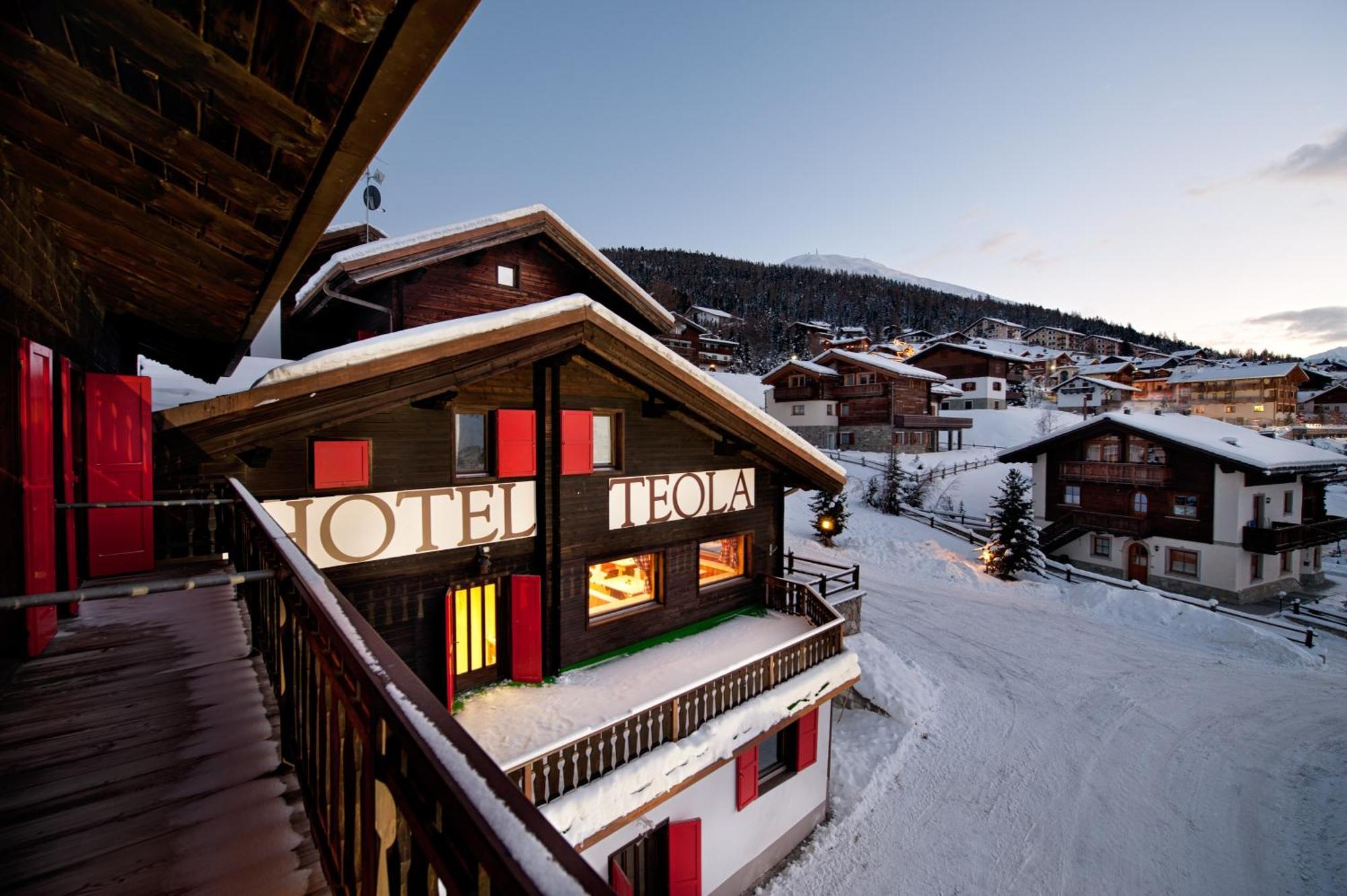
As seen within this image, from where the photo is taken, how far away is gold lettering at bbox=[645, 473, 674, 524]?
1120 centimetres

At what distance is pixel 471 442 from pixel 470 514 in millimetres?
1230

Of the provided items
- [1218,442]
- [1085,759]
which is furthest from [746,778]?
[1218,442]

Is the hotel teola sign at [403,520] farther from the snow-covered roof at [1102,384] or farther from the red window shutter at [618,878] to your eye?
the snow-covered roof at [1102,384]

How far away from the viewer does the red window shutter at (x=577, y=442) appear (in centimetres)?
995

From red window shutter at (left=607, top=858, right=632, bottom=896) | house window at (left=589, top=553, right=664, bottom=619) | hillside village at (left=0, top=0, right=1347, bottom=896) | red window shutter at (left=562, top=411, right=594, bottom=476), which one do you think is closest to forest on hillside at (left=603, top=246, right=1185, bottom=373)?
hillside village at (left=0, top=0, right=1347, bottom=896)

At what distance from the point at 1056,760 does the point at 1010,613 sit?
8.67m

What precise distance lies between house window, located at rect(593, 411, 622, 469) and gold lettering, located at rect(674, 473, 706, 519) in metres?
1.51

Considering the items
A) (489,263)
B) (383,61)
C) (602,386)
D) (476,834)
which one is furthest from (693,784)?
(489,263)

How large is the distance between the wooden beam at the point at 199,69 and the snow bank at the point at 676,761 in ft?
21.1

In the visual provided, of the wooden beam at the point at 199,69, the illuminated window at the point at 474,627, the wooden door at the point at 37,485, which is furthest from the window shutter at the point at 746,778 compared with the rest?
the wooden beam at the point at 199,69

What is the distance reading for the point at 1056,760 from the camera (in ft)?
40.7

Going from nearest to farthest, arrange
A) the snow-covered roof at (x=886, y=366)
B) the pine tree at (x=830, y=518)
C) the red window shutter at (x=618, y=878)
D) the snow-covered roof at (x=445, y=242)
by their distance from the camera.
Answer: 1. the red window shutter at (x=618, y=878)
2. the snow-covered roof at (x=445, y=242)
3. the pine tree at (x=830, y=518)
4. the snow-covered roof at (x=886, y=366)

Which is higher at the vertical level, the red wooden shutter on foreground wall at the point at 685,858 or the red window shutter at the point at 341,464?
the red window shutter at the point at 341,464

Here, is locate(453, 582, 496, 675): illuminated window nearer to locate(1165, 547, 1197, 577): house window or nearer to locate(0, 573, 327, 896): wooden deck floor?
locate(0, 573, 327, 896): wooden deck floor
